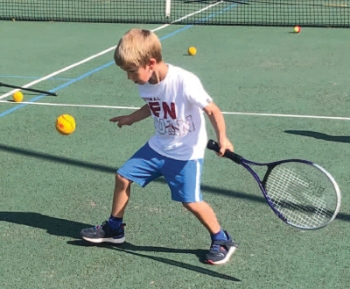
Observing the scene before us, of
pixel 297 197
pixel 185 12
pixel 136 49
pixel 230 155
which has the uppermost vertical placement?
pixel 136 49

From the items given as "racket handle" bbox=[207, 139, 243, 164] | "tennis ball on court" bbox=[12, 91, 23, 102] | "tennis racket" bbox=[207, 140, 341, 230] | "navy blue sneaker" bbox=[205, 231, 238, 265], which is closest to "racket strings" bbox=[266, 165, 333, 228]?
"tennis racket" bbox=[207, 140, 341, 230]

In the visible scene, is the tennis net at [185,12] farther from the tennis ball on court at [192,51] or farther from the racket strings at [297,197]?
the racket strings at [297,197]

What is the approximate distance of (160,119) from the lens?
3807 millimetres

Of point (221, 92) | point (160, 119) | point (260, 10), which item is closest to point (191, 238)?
point (160, 119)

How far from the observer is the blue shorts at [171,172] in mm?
3834

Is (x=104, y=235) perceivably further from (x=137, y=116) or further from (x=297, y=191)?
(x=297, y=191)

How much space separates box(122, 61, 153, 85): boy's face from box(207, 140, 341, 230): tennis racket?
47 centimetres

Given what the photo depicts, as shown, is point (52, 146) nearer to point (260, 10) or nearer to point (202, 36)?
point (202, 36)

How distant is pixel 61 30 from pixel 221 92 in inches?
214

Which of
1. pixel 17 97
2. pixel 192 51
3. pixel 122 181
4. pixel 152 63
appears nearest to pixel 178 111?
pixel 152 63

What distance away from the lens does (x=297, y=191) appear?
367 centimetres

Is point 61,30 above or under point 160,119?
under

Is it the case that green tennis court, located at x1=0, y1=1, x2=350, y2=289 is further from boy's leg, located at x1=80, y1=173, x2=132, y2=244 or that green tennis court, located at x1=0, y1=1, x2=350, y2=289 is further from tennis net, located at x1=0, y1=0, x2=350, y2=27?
tennis net, located at x1=0, y1=0, x2=350, y2=27

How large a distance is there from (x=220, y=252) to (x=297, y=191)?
0.58 meters
